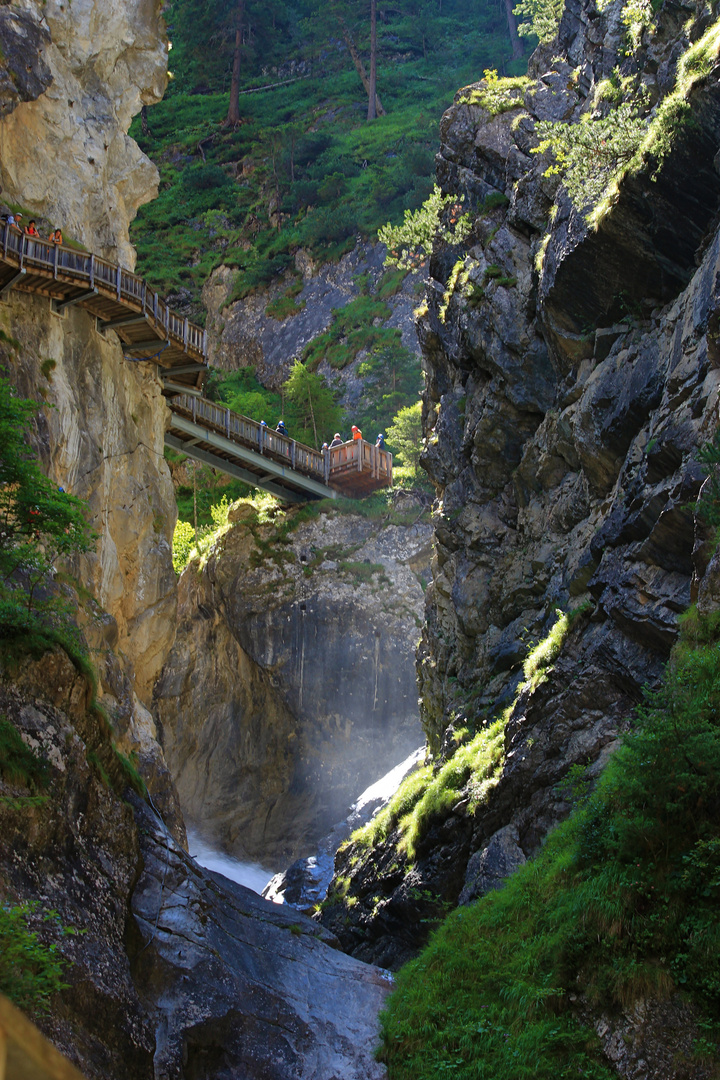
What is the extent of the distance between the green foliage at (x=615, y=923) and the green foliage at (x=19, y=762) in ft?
18.4

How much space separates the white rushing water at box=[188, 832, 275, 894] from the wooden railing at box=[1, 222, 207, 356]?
705 inches

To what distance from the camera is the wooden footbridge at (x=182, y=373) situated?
21.1m

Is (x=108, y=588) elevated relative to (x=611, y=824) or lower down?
elevated

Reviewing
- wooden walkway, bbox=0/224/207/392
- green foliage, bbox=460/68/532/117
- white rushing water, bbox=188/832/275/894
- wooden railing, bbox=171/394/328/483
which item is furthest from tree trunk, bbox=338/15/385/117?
white rushing water, bbox=188/832/275/894

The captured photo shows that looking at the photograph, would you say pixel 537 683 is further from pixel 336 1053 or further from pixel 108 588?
pixel 108 588

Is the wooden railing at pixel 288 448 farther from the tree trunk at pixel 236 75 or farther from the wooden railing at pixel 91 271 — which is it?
the tree trunk at pixel 236 75

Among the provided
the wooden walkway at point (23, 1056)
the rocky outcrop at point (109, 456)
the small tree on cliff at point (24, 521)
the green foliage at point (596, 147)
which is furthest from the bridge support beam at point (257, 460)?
the wooden walkway at point (23, 1056)

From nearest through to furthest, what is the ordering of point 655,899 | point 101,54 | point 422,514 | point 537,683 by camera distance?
point 655,899 → point 537,683 → point 101,54 → point 422,514

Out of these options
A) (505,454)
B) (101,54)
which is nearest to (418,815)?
(505,454)

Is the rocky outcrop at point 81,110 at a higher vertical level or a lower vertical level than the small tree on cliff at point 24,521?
higher

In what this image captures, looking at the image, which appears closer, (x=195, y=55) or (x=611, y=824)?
(x=611, y=824)

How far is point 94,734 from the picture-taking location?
1405 centimetres

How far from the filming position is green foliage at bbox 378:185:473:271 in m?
24.5

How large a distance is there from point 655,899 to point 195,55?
3151 inches
